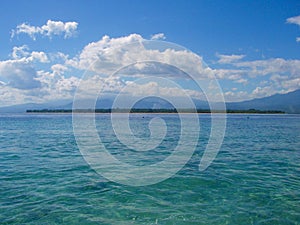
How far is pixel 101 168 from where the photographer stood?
1770cm

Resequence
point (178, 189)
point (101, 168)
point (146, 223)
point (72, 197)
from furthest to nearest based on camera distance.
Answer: point (101, 168) → point (178, 189) → point (72, 197) → point (146, 223)

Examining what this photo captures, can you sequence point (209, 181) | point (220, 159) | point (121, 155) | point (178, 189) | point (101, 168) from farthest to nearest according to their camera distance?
point (121, 155) < point (220, 159) < point (101, 168) < point (209, 181) < point (178, 189)

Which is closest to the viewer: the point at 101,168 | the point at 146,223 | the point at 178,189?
the point at 146,223

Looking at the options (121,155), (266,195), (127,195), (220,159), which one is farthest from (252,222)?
(121,155)

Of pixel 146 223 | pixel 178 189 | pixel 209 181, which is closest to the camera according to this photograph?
pixel 146 223

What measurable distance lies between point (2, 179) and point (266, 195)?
13245 mm

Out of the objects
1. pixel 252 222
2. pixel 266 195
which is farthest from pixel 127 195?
pixel 266 195

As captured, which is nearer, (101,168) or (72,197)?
(72,197)

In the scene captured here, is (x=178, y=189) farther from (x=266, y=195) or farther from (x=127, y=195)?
(x=266, y=195)

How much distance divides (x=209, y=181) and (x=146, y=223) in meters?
6.10

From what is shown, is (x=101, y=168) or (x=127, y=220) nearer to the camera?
(x=127, y=220)

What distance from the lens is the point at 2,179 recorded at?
14.6 metres

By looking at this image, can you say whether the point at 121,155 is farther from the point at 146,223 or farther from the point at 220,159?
the point at 146,223

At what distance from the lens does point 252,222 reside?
9484 mm
